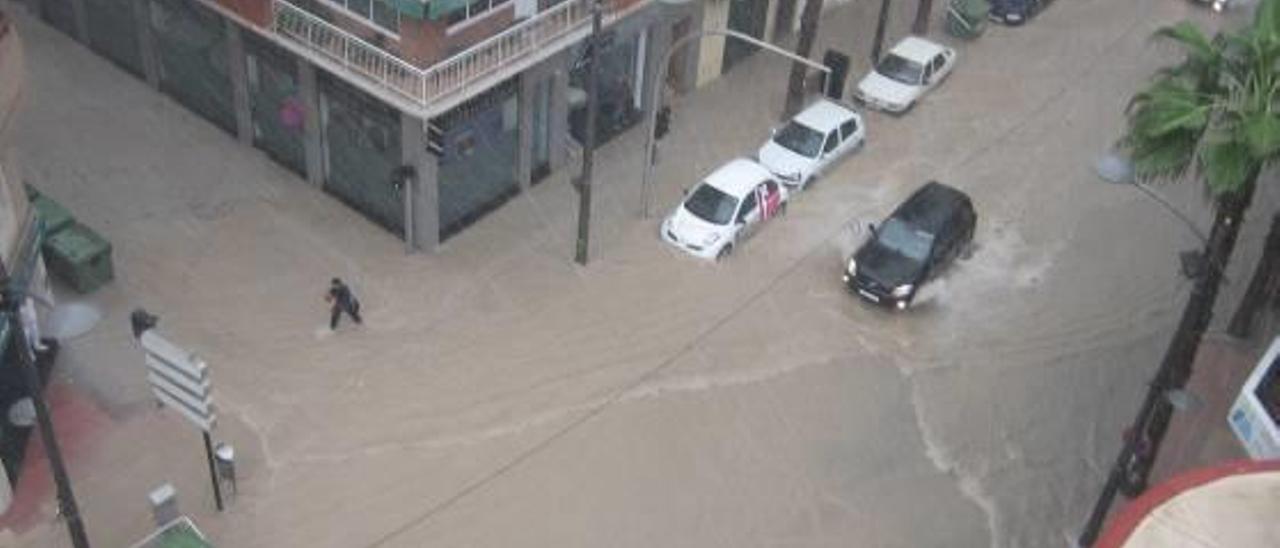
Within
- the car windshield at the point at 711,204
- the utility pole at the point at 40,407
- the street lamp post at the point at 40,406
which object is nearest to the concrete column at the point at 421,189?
the car windshield at the point at 711,204

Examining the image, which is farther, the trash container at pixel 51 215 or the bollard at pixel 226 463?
the trash container at pixel 51 215

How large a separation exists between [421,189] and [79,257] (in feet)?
21.2

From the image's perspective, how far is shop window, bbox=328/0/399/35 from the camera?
80.7ft

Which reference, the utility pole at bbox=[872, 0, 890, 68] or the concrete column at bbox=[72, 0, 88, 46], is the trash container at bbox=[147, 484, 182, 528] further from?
the utility pole at bbox=[872, 0, 890, 68]

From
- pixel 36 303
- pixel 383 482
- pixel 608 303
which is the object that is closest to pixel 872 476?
pixel 608 303

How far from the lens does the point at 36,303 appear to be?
2356 centimetres

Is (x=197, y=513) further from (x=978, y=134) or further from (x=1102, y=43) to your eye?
(x=1102, y=43)

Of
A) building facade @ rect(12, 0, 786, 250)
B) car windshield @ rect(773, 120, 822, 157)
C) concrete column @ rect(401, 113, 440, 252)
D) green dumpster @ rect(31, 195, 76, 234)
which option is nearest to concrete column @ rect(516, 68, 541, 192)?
building facade @ rect(12, 0, 786, 250)

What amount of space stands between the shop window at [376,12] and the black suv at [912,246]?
1035 cm

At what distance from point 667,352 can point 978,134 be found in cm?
1218

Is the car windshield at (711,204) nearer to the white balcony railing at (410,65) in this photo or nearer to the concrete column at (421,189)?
the white balcony railing at (410,65)

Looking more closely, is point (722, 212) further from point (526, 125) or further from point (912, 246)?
point (526, 125)

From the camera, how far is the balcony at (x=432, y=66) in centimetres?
2453

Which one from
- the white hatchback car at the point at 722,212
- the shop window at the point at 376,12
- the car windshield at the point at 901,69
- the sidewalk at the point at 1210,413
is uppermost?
the shop window at the point at 376,12
